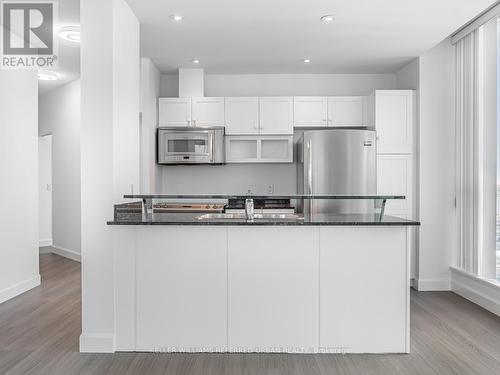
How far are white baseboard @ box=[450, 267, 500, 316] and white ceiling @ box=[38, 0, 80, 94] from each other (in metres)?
4.43

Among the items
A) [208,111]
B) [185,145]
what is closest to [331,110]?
[208,111]

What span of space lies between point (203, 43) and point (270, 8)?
3.44ft

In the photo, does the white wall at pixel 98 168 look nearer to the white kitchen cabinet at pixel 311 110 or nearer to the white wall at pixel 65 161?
the white kitchen cabinet at pixel 311 110

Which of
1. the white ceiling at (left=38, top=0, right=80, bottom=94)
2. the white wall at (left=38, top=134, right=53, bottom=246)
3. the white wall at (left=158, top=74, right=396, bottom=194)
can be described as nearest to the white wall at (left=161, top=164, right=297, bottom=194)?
the white wall at (left=158, top=74, right=396, bottom=194)

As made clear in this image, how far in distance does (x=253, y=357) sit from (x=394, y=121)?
3142 mm

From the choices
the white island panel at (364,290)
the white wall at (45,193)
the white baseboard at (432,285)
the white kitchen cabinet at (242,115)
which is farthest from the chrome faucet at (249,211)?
the white wall at (45,193)

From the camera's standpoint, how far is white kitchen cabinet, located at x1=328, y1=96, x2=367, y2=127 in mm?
4836

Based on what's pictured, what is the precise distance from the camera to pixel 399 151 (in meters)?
4.46

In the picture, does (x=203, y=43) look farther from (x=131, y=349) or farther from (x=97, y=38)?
(x=131, y=349)

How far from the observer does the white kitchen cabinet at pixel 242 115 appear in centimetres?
484

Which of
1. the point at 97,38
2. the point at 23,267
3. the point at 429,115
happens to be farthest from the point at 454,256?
the point at 23,267

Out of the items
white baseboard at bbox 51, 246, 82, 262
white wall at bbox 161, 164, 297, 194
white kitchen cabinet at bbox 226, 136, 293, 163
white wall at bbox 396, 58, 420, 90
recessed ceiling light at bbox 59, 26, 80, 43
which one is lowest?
white baseboard at bbox 51, 246, 82, 262

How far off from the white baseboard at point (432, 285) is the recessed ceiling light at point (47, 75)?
5419 millimetres

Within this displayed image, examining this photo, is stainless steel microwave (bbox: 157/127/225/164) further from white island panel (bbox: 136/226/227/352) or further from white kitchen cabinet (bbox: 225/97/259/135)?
white island panel (bbox: 136/226/227/352)
